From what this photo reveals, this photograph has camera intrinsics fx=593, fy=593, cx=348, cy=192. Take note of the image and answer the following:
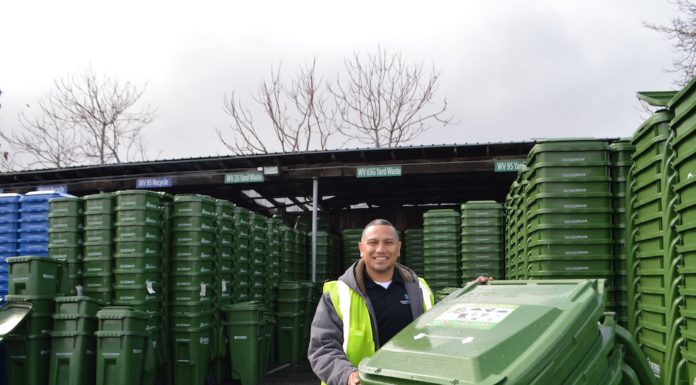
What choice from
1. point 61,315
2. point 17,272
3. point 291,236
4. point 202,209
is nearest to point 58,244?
point 17,272

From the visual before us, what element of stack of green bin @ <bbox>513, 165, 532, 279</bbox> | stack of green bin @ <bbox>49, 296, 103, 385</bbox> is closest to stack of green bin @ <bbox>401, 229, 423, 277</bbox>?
stack of green bin @ <bbox>513, 165, 532, 279</bbox>

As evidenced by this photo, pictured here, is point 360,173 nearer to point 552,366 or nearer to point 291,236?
point 291,236

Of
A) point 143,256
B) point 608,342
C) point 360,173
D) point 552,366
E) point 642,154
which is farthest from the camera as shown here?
point 360,173

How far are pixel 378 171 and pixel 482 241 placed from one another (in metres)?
2.46

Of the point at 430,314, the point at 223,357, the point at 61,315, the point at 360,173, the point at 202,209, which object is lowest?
the point at 223,357

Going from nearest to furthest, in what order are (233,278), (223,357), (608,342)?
(608,342)
(223,357)
(233,278)

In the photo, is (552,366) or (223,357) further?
(223,357)

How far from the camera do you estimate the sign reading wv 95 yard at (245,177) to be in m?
11.8

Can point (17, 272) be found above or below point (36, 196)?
below

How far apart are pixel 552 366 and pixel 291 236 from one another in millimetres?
A: 10311

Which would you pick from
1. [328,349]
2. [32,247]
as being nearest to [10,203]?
[32,247]

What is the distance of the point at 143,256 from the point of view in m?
7.45

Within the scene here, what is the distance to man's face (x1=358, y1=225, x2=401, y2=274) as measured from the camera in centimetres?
314

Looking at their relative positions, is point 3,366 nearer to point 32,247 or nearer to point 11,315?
point 11,315
